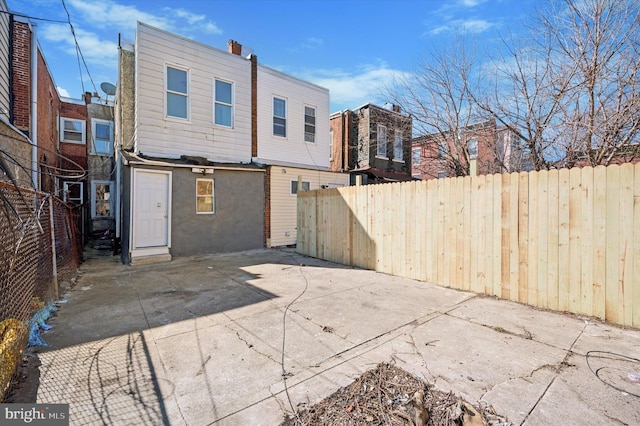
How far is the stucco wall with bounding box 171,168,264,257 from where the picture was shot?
847 centimetres

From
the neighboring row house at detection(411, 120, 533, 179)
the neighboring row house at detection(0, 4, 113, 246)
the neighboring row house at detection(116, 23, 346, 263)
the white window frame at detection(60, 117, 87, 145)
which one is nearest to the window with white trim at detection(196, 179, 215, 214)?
the neighboring row house at detection(116, 23, 346, 263)

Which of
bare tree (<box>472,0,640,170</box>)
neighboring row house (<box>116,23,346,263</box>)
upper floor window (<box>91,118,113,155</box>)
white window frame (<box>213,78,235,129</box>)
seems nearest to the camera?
bare tree (<box>472,0,640,170</box>)

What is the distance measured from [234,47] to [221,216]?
6.20m

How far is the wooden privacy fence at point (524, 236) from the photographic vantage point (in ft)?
11.9

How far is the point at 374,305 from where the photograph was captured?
446 centimetres

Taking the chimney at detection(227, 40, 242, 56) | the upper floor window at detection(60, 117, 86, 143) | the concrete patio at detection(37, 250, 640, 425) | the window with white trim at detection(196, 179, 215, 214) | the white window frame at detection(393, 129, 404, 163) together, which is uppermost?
the chimney at detection(227, 40, 242, 56)

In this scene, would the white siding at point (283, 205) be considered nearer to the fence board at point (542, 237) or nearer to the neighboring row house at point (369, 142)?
the neighboring row house at point (369, 142)

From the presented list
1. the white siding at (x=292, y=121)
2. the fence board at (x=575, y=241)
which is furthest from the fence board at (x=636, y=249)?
the white siding at (x=292, y=121)

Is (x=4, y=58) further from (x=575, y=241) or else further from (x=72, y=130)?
(x=575, y=241)

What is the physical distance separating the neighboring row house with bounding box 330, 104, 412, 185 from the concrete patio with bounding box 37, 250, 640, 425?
1014cm

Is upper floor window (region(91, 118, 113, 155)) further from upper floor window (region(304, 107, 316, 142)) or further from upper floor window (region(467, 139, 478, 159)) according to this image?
upper floor window (region(467, 139, 478, 159))

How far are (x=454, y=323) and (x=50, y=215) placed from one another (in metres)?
6.82

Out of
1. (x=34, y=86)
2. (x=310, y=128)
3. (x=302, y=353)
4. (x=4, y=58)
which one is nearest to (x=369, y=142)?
(x=310, y=128)

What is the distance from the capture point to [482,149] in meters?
10.2
